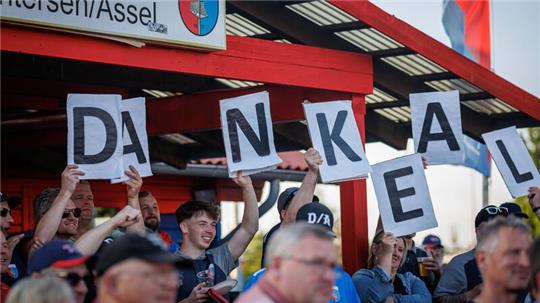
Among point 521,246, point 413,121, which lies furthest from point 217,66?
point 521,246

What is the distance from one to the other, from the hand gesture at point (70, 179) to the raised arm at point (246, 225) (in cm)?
132

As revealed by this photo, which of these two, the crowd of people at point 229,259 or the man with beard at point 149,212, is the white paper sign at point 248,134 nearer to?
the crowd of people at point 229,259

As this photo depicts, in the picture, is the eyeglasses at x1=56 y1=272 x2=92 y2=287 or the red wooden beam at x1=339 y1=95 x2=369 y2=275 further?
the red wooden beam at x1=339 y1=95 x2=369 y2=275

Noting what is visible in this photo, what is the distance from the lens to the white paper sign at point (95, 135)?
7918 millimetres

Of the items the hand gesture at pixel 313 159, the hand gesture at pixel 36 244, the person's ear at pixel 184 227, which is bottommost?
the hand gesture at pixel 36 244

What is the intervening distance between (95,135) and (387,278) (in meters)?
2.43

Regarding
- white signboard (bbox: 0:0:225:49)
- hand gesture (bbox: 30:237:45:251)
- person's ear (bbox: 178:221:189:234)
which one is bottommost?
hand gesture (bbox: 30:237:45:251)

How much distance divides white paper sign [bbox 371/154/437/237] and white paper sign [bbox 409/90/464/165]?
529 millimetres

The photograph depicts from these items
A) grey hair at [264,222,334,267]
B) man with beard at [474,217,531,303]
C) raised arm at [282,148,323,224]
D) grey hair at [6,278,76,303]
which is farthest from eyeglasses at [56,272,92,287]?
raised arm at [282,148,323,224]

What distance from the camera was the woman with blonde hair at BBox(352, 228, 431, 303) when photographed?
27.9ft

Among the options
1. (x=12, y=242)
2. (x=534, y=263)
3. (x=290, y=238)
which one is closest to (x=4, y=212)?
(x=12, y=242)

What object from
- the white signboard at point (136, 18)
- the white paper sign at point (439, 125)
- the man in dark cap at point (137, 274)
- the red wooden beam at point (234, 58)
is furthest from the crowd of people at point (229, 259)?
the white signboard at point (136, 18)

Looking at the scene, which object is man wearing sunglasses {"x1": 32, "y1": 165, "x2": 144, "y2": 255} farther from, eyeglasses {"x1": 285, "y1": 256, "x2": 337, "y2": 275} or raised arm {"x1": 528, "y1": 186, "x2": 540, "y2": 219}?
raised arm {"x1": 528, "y1": 186, "x2": 540, "y2": 219}

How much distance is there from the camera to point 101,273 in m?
5.04
